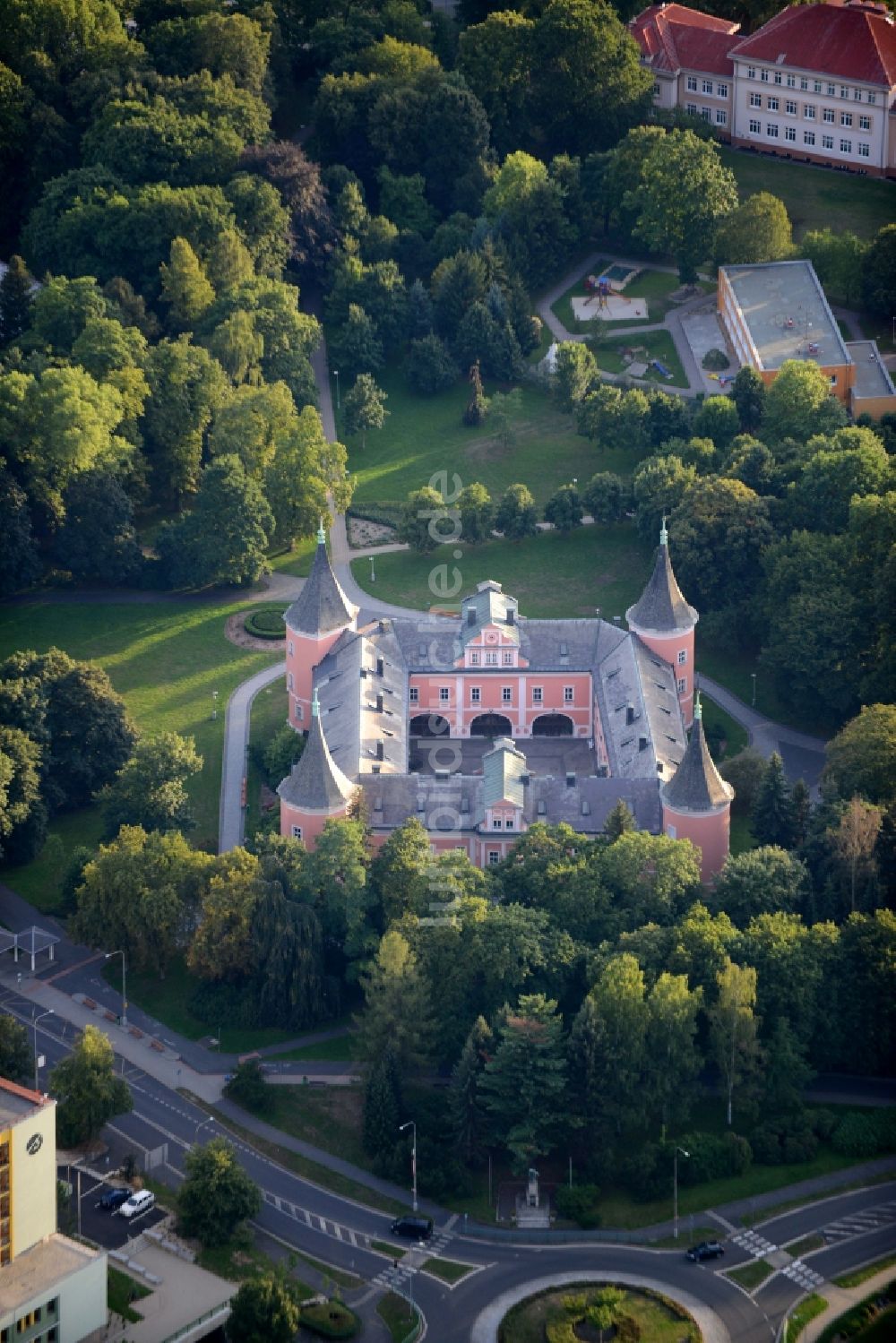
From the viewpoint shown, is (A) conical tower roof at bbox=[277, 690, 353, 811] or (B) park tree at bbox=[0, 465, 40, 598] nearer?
(A) conical tower roof at bbox=[277, 690, 353, 811]

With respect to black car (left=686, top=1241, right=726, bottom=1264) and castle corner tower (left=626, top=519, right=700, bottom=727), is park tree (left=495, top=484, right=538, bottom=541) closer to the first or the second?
castle corner tower (left=626, top=519, right=700, bottom=727)

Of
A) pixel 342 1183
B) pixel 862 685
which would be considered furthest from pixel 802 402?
pixel 342 1183

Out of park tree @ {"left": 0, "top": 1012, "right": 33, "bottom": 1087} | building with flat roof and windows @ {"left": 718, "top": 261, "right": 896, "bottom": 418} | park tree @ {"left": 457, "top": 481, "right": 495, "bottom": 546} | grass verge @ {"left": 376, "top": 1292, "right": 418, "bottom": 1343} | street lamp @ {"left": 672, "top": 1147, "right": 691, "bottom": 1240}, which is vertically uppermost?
building with flat roof and windows @ {"left": 718, "top": 261, "right": 896, "bottom": 418}

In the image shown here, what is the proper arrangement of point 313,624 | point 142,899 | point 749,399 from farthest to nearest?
point 749,399 < point 313,624 < point 142,899

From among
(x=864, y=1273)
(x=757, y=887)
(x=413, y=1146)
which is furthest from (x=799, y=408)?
(x=864, y=1273)

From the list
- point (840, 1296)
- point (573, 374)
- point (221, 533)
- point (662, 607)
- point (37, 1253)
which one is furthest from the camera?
point (573, 374)

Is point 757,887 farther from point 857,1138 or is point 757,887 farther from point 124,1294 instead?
point 124,1294

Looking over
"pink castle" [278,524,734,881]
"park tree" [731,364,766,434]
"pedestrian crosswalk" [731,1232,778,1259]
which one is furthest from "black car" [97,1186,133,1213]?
"park tree" [731,364,766,434]
